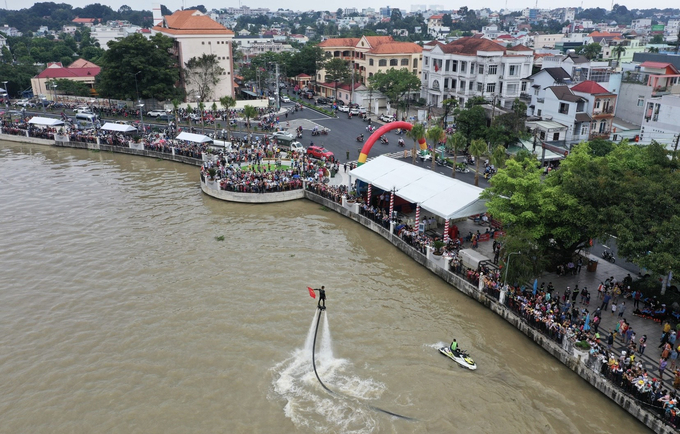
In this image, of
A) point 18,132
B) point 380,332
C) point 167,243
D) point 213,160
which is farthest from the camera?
point 18,132

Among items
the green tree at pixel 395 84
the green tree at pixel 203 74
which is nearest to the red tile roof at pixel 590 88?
the green tree at pixel 395 84

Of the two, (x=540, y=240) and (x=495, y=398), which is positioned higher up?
(x=540, y=240)

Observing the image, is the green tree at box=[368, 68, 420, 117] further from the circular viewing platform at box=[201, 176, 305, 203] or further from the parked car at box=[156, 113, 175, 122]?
the circular viewing platform at box=[201, 176, 305, 203]

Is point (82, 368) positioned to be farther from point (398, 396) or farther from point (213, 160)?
point (213, 160)

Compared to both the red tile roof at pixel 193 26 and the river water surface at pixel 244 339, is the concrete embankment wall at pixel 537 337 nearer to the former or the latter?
the river water surface at pixel 244 339

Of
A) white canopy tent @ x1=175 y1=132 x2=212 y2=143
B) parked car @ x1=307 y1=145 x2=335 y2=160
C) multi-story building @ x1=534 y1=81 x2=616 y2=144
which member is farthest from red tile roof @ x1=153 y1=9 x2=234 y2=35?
multi-story building @ x1=534 y1=81 x2=616 y2=144

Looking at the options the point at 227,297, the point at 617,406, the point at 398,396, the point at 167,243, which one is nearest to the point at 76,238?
the point at 167,243
